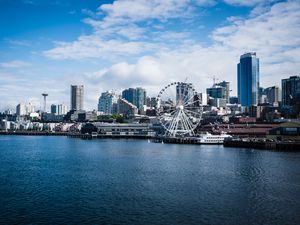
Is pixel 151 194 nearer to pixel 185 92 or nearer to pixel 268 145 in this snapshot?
pixel 268 145

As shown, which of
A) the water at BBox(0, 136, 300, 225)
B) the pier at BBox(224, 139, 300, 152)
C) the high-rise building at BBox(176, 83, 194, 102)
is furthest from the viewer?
the high-rise building at BBox(176, 83, 194, 102)

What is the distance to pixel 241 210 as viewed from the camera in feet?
85.4

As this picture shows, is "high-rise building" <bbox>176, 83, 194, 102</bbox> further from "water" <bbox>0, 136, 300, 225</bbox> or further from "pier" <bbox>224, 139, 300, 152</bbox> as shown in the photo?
"water" <bbox>0, 136, 300, 225</bbox>

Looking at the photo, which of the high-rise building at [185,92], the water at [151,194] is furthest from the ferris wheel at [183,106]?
the water at [151,194]

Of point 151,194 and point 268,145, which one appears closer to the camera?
point 151,194

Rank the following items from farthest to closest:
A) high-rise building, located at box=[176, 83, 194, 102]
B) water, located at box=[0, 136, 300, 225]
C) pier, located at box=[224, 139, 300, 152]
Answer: high-rise building, located at box=[176, 83, 194, 102] → pier, located at box=[224, 139, 300, 152] → water, located at box=[0, 136, 300, 225]

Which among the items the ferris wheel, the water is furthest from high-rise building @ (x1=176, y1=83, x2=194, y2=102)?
the water

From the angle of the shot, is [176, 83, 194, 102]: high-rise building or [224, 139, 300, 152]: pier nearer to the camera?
[224, 139, 300, 152]: pier

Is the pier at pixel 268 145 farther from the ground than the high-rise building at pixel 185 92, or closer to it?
closer to it

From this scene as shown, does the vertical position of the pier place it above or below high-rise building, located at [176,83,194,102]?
below

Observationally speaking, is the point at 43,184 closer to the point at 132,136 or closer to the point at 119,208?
the point at 119,208

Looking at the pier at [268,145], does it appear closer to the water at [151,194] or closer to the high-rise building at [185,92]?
the high-rise building at [185,92]

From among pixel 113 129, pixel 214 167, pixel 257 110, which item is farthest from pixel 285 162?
pixel 257 110

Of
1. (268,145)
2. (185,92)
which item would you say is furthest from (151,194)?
(185,92)
